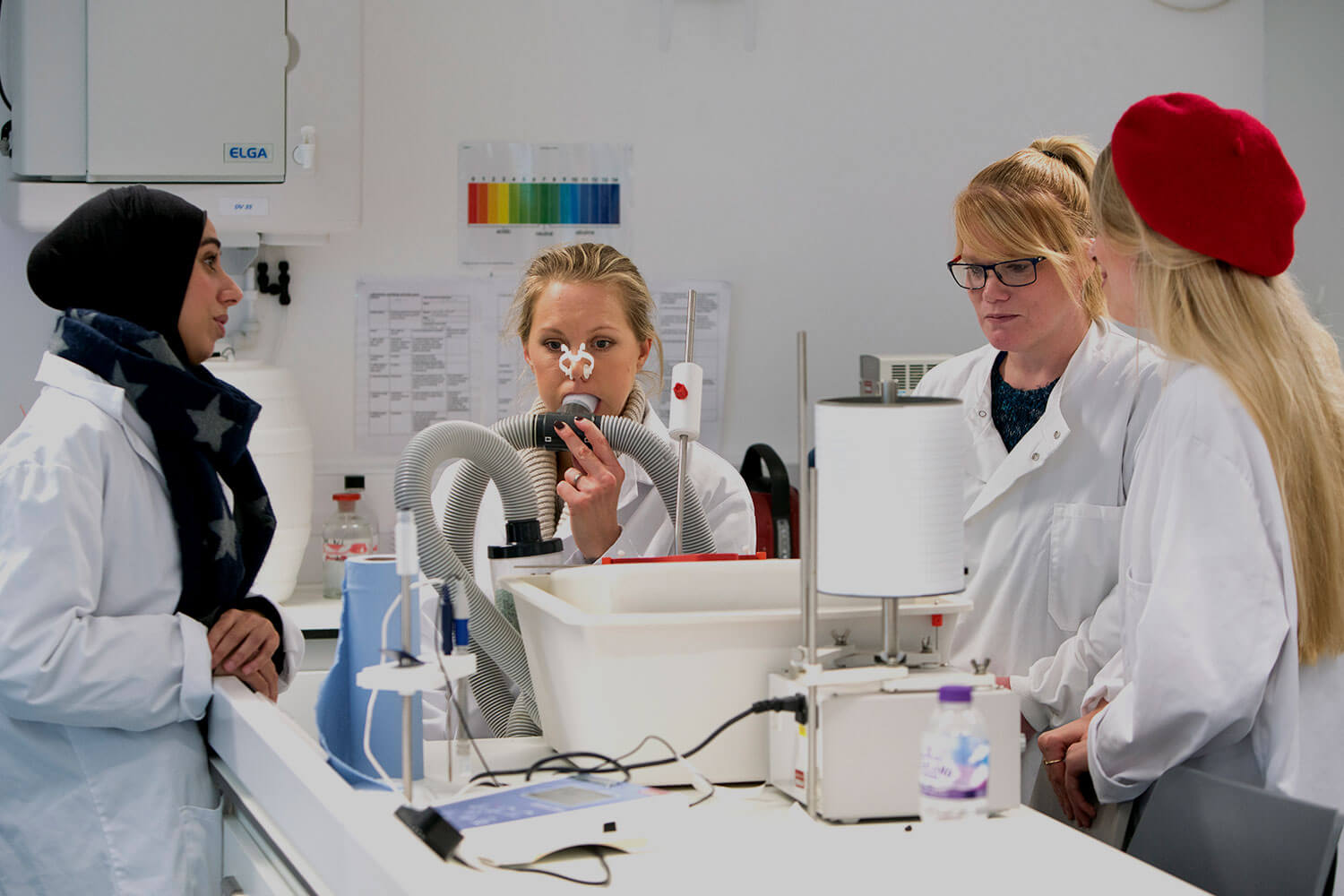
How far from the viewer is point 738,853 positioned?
121cm

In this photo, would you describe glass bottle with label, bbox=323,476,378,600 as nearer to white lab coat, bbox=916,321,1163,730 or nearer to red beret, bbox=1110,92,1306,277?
white lab coat, bbox=916,321,1163,730

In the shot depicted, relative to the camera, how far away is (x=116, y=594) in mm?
1612

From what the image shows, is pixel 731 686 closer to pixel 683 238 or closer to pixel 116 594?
pixel 116 594

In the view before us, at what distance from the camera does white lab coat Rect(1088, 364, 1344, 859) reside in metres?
1.44

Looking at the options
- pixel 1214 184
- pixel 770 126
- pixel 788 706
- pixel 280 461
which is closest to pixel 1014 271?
pixel 1214 184

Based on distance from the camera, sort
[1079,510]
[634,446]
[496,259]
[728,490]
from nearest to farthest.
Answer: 1. [634,446]
2. [1079,510]
3. [728,490]
4. [496,259]

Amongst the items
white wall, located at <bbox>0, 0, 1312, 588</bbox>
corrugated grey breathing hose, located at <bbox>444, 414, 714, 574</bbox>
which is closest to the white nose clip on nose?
corrugated grey breathing hose, located at <bbox>444, 414, 714, 574</bbox>

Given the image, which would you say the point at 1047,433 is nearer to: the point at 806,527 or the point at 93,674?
the point at 806,527

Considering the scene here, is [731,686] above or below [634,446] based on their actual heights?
below

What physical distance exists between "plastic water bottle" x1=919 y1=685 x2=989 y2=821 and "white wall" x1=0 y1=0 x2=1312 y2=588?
7.22 ft

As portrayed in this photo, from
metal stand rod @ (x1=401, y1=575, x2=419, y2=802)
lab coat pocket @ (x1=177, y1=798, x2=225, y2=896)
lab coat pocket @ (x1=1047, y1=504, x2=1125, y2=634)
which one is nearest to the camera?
metal stand rod @ (x1=401, y1=575, x2=419, y2=802)

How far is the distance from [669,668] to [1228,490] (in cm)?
64

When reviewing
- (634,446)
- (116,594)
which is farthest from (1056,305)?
(116,594)

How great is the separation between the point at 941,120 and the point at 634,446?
6.35ft
